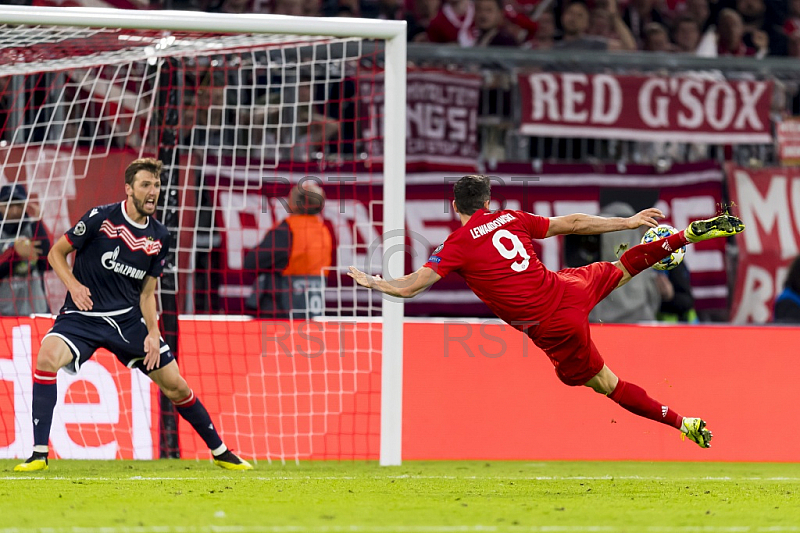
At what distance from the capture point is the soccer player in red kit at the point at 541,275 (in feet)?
23.5

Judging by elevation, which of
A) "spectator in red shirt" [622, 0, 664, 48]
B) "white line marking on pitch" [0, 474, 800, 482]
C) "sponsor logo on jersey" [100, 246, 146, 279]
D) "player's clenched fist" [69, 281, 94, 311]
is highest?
"spectator in red shirt" [622, 0, 664, 48]

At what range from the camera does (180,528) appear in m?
5.21

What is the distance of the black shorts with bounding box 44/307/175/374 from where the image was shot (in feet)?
25.6

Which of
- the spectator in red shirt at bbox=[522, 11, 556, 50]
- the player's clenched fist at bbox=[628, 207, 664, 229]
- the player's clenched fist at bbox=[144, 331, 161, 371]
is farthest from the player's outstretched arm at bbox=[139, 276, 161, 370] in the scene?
the spectator in red shirt at bbox=[522, 11, 556, 50]

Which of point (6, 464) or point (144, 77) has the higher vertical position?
point (144, 77)

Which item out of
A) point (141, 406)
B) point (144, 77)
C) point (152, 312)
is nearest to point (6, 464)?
point (141, 406)

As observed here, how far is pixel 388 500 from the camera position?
6258 millimetres

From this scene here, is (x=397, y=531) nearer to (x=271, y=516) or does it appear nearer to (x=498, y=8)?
(x=271, y=516)

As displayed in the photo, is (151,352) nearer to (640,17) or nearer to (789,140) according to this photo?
(789,140)

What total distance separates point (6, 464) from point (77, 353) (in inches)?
53.8

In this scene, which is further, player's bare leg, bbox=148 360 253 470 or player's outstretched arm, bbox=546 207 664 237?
player's bare leg, bbox=148 360 253 470

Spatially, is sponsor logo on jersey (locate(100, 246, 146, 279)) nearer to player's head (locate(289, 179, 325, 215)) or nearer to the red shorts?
player's head (locate(289, 179, 325, 215))

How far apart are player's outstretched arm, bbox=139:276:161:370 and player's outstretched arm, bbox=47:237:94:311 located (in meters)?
0.39

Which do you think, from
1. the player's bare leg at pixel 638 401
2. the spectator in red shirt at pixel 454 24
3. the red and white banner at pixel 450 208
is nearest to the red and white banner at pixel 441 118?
the red and white banner at pixel 450 208
